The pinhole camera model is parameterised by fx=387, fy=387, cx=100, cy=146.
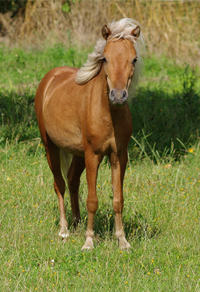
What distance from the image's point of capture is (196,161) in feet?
21.0

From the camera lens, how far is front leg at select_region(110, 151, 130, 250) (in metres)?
3.85

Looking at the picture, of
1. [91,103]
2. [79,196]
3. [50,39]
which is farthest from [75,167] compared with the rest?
[50,39]

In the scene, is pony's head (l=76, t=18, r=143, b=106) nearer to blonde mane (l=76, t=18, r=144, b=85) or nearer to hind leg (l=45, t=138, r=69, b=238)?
blonde mane (l=76, t=18, r=144, b=85)

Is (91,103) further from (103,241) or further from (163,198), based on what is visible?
(163,198)

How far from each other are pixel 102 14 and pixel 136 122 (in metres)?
6.11

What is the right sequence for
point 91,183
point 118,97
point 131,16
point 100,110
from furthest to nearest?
point 131,16, point 91,183, point 100,110, point 118,97

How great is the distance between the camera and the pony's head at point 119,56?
327cm

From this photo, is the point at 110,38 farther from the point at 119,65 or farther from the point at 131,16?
the point at 131,16

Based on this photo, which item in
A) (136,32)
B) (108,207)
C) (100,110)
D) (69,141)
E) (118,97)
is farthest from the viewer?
(108,207)

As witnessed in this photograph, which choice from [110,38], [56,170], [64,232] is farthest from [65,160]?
[110,38]

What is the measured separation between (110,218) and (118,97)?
1976 mm

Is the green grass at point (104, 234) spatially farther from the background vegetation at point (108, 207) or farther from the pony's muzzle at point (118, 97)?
the pony's muzzle at point (118, 97)

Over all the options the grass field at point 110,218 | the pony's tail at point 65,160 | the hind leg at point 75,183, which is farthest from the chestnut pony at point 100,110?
the pony's tail at point 65,160

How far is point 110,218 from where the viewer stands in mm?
4707
